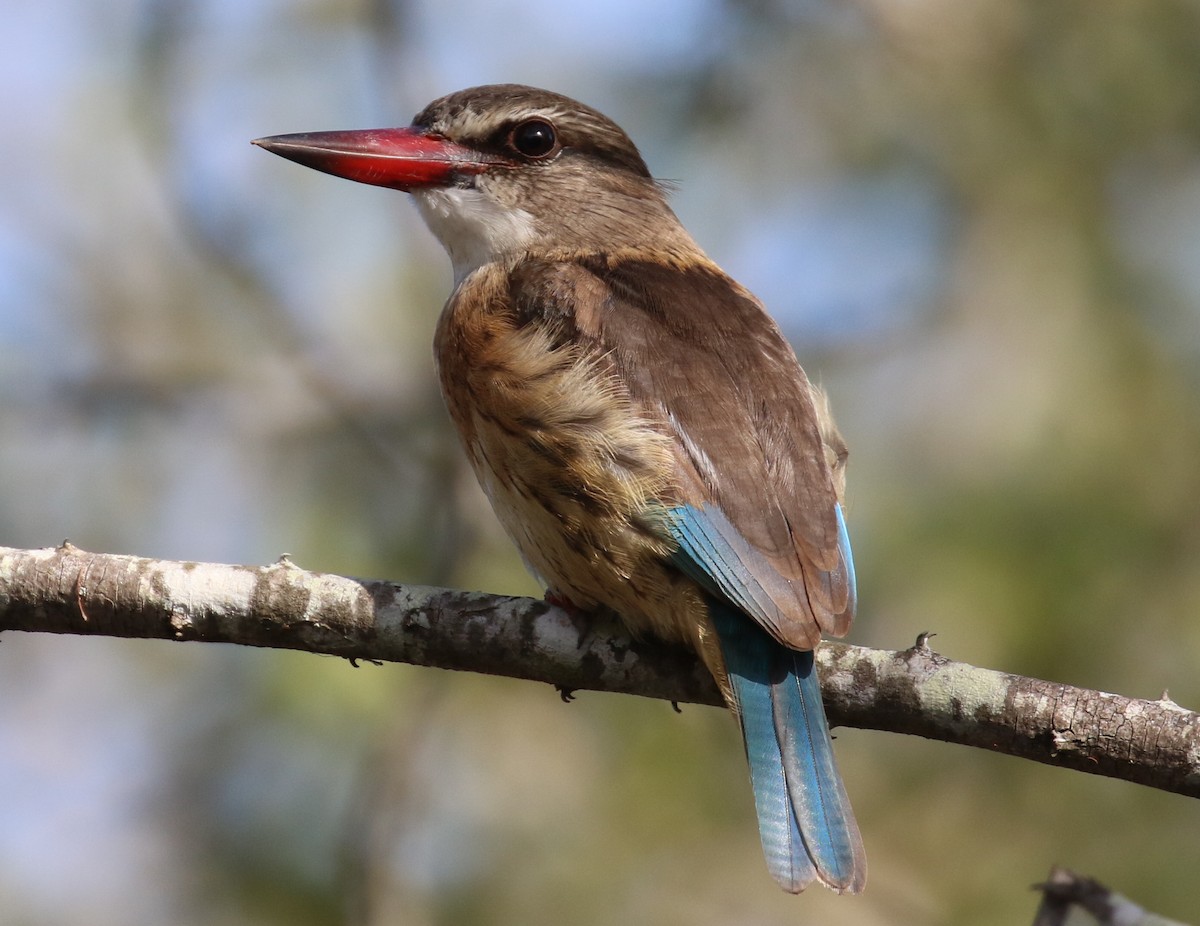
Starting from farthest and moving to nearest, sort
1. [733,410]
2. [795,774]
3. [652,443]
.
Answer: [733,410]
[652,443]
[795,774]

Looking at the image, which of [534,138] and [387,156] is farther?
[534,138]

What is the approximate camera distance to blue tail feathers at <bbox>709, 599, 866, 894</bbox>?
2.57 meters

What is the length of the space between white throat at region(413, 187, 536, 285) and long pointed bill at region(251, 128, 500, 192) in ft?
0.16

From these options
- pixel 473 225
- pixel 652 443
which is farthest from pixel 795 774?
pixel 473 225

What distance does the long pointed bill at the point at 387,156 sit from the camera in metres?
3.65

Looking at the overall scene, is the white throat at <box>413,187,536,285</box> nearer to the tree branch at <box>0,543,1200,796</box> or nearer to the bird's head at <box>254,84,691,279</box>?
the bird's head at <box>254,84,691,279</box>

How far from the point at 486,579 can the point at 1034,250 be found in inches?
90.2

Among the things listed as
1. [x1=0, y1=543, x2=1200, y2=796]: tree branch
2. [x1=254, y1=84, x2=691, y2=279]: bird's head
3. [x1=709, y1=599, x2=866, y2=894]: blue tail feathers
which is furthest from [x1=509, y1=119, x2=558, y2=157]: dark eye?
[x1=709, y1=599, x2=866, y2=894]: blue tail feathers

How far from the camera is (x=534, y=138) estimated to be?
12.3ft

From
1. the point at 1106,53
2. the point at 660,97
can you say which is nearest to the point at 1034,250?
the point at 1106,53

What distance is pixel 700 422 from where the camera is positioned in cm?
287

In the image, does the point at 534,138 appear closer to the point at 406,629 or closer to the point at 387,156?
the point at 387,156

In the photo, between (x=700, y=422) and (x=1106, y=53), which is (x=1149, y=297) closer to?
(x=1106, y=53)

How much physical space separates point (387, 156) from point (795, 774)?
6.30ft
